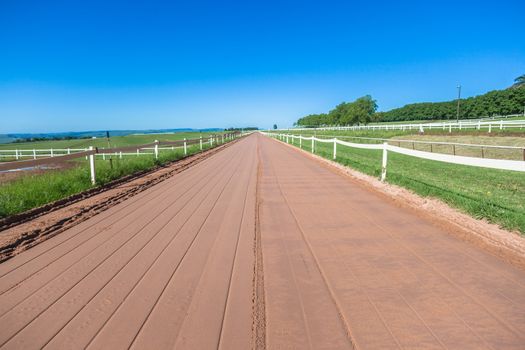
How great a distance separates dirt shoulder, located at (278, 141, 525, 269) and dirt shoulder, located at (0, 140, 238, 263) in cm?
645

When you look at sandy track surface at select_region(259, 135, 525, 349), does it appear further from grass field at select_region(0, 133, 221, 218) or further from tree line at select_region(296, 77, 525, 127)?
tree line at select_region(296, 77, 525, 127)

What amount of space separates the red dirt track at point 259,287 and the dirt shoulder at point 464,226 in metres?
0.24

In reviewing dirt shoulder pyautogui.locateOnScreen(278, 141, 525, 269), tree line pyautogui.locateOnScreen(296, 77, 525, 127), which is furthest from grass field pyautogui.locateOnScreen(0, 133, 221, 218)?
tree line pyautogui.locateOnScreen(296, 77, 525, 127)

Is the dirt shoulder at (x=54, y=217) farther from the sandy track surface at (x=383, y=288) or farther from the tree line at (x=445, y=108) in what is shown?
the tree line at (x=445, y=108)

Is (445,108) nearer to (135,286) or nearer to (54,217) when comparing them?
(54,217)

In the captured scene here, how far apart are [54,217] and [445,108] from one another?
174 m

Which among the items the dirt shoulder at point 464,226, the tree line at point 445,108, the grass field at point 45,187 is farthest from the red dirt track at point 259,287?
the tree line at point 445,108

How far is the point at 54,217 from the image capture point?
6.10m

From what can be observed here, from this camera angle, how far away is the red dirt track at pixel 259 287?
99.0 inches

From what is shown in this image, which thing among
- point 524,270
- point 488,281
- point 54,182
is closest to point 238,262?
point 488,281

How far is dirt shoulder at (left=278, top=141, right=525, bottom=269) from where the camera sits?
4.29 metres

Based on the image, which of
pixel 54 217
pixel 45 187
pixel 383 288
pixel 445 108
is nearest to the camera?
pixel 383 288

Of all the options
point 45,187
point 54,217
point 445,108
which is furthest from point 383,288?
point 445,108

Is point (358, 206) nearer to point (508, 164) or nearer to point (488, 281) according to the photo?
point (508, 164)
